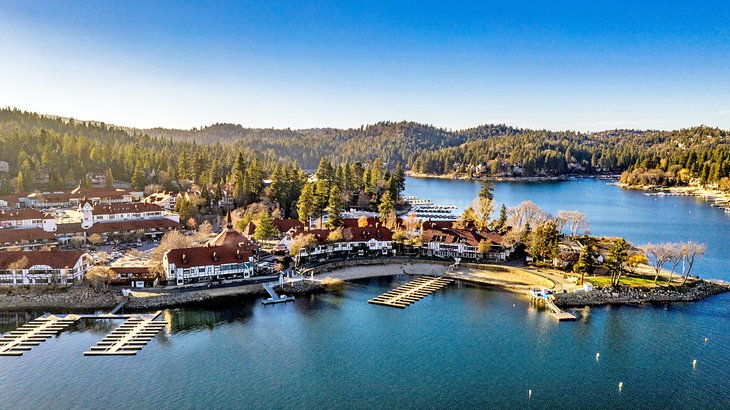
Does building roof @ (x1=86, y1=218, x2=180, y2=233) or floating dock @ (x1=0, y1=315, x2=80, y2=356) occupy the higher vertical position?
building roof @ (x1=86, y1=218, x2=180, y2=233)

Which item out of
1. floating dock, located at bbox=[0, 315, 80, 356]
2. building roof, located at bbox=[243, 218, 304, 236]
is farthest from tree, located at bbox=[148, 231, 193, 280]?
floating dock, located at bbox=[0, 315, 80, 356]

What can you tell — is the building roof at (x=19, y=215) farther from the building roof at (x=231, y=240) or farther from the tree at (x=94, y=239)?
the building roof at (x=231, y=240)

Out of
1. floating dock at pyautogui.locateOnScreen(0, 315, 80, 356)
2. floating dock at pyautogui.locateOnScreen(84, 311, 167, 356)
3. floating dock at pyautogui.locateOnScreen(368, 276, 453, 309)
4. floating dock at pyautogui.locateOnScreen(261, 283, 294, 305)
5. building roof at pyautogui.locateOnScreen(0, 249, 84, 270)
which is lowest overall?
floating dock at pyautogui.locateOnScreen(0, 315, 80, 356)

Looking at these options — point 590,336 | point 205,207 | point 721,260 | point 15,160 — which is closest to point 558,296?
point 590,336

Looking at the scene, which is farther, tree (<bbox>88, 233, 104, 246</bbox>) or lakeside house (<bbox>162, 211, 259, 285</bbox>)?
tree (<bbox>88, 233, 104, 246</bbox>)

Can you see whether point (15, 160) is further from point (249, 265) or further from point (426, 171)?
point (426, 171)

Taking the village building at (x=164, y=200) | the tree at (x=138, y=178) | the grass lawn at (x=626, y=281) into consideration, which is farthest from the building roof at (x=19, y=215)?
the grass lawn at (x=626, y=281)

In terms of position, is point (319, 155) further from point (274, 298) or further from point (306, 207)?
point (274, 298)

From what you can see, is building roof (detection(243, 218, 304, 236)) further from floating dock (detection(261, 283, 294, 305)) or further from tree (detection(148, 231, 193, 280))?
floating dock (detection(261, 283, 294, 305))
